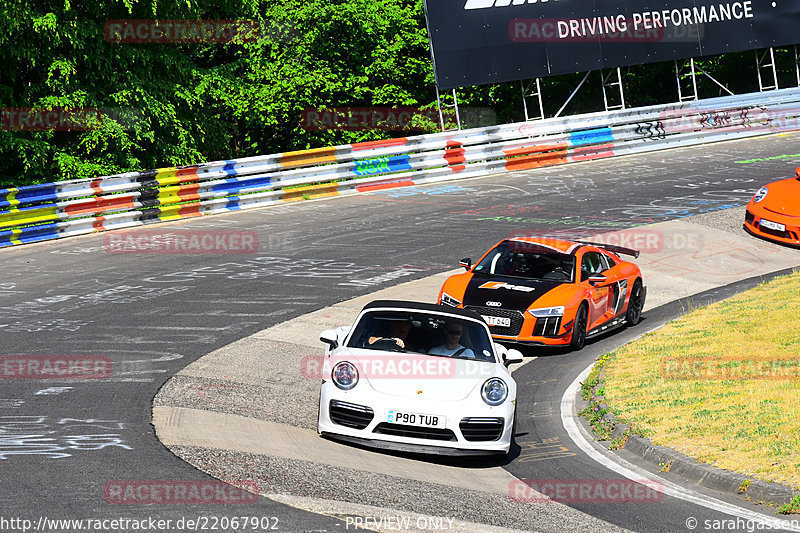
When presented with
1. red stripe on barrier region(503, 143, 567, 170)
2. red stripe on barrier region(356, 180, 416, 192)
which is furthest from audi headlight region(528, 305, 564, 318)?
red stripe on barrier region(503, 143, 567, 170)

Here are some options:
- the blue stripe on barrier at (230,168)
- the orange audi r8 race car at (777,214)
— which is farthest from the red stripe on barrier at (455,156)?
the orange audi r8 race car at (777,214)

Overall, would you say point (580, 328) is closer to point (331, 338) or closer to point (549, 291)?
point (549, 291)

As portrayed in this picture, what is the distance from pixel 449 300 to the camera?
44.2 ft

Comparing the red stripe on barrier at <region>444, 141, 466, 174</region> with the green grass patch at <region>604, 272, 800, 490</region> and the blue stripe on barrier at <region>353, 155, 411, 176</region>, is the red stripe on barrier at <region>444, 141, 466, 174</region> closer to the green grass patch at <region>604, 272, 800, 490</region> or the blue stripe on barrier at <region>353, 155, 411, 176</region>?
the blue stripe on barrier at <region>353, 155, 411, 176</region>

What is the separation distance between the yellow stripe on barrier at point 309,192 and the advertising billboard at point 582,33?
19.3 feet

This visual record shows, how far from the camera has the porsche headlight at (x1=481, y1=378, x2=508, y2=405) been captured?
898 centimetres

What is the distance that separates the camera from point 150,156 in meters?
24.9

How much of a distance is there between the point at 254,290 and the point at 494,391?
779cm

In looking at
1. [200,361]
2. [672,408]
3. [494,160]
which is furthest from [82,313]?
[494,160]

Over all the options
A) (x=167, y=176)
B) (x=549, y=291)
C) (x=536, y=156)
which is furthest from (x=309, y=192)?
(x=549, y=291)

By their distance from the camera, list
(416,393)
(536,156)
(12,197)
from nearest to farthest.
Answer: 1. (416,393)
2. (12,197)
3. (536,156)

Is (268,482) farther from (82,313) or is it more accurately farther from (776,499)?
(82,313)

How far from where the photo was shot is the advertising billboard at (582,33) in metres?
28.8

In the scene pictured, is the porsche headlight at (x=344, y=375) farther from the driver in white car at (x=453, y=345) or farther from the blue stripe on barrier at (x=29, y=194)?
the blue stripe on barrier at (x=29, y=194)
